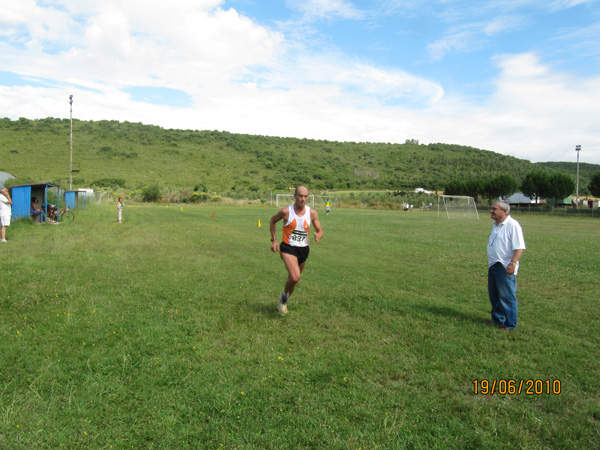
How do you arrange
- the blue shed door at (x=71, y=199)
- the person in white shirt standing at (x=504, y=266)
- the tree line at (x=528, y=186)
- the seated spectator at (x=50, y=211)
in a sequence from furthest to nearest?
the tree line at (x=528, y=186)
the blue shed door at (x=71, y=199)
the seated spectator at (x=50, y=211)
the person in white shirt standing at (x=504, y=266)

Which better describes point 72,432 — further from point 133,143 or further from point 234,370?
point 133,143

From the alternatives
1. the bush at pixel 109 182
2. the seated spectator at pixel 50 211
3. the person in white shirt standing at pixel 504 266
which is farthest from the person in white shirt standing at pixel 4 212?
the bush at pixel 109 182

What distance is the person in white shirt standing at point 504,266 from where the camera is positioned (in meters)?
5.87

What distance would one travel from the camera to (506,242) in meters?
5.98

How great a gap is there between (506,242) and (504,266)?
0.35m

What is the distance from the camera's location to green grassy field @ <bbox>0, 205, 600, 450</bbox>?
3.37m

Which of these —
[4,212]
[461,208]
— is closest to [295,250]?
[4,212]

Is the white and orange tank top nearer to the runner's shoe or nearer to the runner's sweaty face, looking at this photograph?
the runner's sweaty face

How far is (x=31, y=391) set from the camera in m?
→ 3.91

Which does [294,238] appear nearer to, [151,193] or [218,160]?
[151,193]
